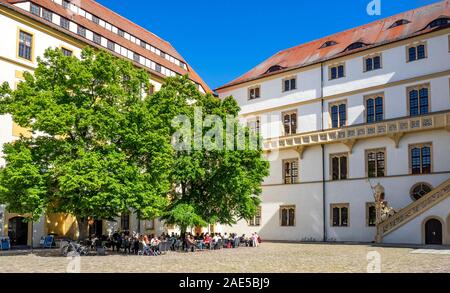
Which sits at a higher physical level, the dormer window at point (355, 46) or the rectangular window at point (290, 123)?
the dormer window at point (355, 46)

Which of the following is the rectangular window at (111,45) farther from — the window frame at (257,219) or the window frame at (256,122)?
the window frame at (257,219)

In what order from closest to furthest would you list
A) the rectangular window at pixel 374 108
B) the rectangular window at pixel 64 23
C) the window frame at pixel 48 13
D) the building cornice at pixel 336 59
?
1. the window frame at pixel 48 13
2. the rectangular window at pixel 64 23
3. the building cornice at pixel 336 59
4. the rectangular window at pixel 374 108

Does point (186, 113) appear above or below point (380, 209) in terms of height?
above

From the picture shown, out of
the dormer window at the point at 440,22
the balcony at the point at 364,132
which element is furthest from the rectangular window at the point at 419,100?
the dormer window at the point at 440,22

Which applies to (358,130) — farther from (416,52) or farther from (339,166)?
(416,52)

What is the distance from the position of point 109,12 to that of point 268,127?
18.7 meters

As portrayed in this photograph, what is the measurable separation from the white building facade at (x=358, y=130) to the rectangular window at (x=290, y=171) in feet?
0.29

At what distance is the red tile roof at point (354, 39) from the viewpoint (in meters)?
40.4

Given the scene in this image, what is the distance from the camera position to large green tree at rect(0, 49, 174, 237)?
2512cm

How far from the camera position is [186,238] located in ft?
104

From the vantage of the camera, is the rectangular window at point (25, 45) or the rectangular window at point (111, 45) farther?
the rectangular window at point (111, 45)

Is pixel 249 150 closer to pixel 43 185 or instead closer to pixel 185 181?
pixel 185 181

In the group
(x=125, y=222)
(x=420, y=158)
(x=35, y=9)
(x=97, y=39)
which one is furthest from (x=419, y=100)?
(x=35, y=9)
